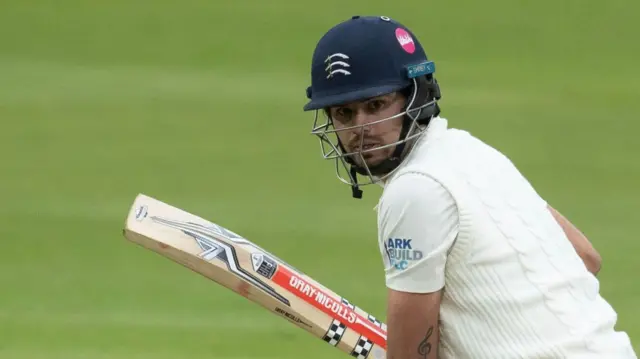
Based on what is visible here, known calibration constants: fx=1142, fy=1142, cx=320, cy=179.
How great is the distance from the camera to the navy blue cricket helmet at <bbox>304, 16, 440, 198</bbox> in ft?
8.74

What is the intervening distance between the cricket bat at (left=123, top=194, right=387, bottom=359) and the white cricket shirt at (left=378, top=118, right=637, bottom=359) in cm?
97

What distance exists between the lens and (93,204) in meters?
6.08

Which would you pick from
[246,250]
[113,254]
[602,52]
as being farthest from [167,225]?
[602,52]

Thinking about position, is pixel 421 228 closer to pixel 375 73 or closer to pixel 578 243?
pixel 375 73

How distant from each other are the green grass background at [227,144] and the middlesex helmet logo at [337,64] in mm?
2504

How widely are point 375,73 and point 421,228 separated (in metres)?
0.43

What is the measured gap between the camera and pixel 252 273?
3.47 meters

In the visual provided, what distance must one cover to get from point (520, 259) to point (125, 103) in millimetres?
4734

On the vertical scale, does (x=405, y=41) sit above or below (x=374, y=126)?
above

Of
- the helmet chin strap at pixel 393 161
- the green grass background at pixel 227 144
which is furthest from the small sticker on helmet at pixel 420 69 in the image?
the green grass background at pixel 227 144

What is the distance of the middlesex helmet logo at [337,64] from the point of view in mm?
2672

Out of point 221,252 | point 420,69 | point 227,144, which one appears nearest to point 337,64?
point 420,69

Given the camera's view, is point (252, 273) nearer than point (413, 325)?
No

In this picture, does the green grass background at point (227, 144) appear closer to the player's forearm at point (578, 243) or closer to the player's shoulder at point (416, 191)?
the player's forearm at point (578, 243)
